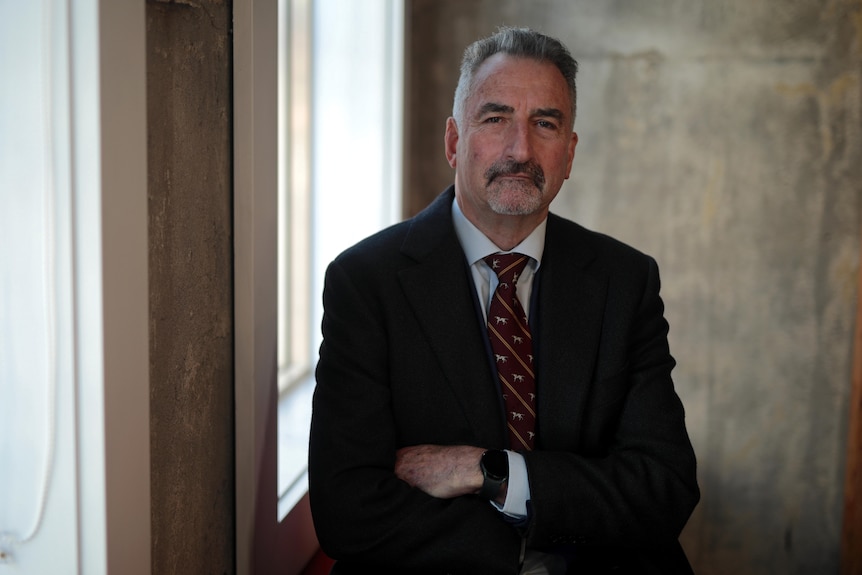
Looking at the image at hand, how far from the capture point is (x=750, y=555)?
334 cm

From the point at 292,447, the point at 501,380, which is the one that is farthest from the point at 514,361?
the point at 292,447

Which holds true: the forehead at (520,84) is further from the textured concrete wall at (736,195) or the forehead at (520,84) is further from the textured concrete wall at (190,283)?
the textured concrete wall at (736,195)

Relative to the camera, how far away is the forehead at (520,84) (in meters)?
1.87

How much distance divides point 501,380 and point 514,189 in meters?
0.41

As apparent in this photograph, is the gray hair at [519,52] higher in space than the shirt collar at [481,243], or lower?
higher

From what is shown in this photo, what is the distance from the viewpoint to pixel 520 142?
186 cm

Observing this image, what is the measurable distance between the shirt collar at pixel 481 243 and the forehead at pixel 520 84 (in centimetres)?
26

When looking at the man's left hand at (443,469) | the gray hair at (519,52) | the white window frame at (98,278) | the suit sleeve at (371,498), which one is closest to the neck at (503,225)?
the gray hair at (519,52)

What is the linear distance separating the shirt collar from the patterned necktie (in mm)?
91

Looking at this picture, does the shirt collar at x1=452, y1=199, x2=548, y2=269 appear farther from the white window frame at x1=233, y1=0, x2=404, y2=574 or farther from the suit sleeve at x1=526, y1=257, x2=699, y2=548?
the white window frame at x1=233, y1=0, x2=404, y2=574

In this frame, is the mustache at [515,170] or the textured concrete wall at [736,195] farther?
the textured concrete wall at [736,195]

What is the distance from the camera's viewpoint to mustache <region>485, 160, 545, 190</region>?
6.07ft

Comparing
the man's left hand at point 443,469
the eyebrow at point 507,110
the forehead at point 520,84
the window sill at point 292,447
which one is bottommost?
the window sill at point 292,447

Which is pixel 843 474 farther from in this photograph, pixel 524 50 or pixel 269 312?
pixel 269 312
